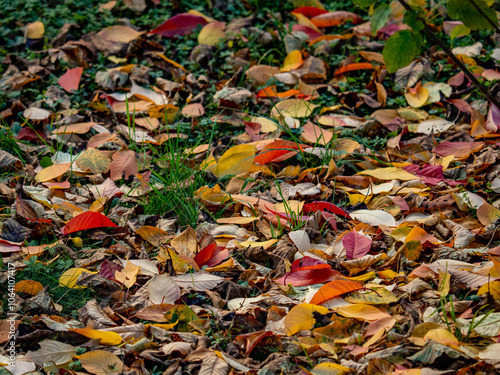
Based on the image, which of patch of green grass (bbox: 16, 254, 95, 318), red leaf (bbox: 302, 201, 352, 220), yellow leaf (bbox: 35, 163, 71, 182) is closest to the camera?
patch of green grass (bbox: 16, 254, 95, 318)

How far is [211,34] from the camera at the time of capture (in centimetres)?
318

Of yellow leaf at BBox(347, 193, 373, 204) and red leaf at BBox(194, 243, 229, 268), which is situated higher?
yellow leaf at BBox(347, 193, 373, 204)

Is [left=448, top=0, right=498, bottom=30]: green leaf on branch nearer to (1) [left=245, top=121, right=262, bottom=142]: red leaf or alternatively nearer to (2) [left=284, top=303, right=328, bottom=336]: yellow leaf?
(2) [left=284, top=303, right=328, bottom=336]: yellow leaf

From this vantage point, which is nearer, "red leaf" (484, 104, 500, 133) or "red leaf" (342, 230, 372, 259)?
"red leaf" (342, 230, 372, 259)

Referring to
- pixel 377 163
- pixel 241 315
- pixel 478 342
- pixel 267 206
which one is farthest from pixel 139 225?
pixel 478 342

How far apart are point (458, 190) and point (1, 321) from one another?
1.76 metres

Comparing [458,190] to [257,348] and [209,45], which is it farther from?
[209,45]

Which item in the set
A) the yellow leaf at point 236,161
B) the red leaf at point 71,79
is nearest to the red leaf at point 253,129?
the yellow leaf at point 236,161

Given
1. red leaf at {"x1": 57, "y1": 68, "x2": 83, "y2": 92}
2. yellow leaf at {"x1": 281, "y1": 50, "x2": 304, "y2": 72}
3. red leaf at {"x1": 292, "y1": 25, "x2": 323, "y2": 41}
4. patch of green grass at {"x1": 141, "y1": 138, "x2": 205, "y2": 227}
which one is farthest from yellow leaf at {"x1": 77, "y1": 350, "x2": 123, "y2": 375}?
red leaf at {"x1": 292, "y1": 25, "x2": 323, "y2": 41}

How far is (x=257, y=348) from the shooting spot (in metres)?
1.41

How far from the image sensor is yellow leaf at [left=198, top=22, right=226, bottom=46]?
3.16 metres

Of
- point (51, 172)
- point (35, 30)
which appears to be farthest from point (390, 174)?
point (35, 30)

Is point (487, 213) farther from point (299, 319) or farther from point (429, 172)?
point (299, 319)

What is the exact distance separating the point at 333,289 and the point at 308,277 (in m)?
0.11
